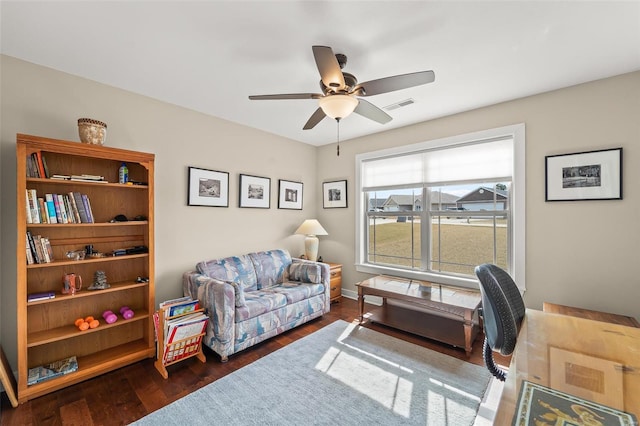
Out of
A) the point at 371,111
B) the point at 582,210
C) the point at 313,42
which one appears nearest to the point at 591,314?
the point at 582,210

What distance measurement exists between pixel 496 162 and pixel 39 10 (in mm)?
4170

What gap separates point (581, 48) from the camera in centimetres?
204

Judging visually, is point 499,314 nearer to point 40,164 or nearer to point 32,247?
point 32,247

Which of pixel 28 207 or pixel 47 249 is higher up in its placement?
pixel 28 207

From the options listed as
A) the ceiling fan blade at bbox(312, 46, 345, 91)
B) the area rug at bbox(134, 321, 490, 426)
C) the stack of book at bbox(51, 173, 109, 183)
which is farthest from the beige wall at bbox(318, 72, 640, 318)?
the stack of book at bbox(51, 173, 109, 183)

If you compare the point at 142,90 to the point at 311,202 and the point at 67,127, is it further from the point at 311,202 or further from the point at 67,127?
the point at 311,202

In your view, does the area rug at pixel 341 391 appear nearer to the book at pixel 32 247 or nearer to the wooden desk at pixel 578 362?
the wooden desk at pixel 578 362

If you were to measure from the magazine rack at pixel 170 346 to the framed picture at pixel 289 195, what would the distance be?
2208 millimetres

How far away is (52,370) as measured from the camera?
2.15 metres

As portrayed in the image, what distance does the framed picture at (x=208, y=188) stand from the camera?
10.5ft

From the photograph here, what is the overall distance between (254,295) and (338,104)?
2.26m

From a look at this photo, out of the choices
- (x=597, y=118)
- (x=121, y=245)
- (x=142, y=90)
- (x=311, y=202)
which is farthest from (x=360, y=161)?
(x=121, y=245)

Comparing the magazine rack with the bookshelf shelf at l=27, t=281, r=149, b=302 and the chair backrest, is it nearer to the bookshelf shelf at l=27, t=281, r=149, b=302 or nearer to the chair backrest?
the bookshelf shelf at l=27, t=281, r=149, b=302

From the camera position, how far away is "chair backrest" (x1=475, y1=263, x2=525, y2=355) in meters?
1.44
